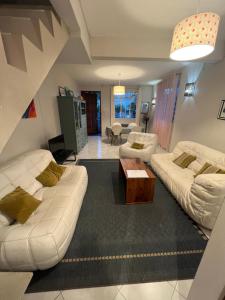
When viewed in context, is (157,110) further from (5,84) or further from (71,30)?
(5,84)

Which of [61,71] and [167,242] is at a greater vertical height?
[61,71]

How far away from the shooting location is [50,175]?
78.0 inches

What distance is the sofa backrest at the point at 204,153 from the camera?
212 cm

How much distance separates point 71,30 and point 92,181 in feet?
7.63

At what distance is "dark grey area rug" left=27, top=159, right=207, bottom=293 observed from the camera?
123 cm

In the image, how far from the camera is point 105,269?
1.29 meters

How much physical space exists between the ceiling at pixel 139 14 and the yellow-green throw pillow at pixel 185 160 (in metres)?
2.06

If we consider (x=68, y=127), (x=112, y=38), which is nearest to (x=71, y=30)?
(x=112, y=38)

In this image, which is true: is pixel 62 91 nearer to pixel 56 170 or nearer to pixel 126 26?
pixel 126 26

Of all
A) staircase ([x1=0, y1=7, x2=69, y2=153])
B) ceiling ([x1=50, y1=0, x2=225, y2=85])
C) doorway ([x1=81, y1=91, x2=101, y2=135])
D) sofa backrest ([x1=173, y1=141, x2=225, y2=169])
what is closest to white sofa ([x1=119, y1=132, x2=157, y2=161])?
sofa backrest ([x1=173, y1=141, x2=225, y2=169])

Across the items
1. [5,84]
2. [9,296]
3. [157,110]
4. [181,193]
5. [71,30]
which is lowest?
[181,193]

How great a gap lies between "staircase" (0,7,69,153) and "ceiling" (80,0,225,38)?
0.56 metres

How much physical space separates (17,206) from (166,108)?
4.87 metres

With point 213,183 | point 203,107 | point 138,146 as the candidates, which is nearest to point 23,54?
point 213,183
